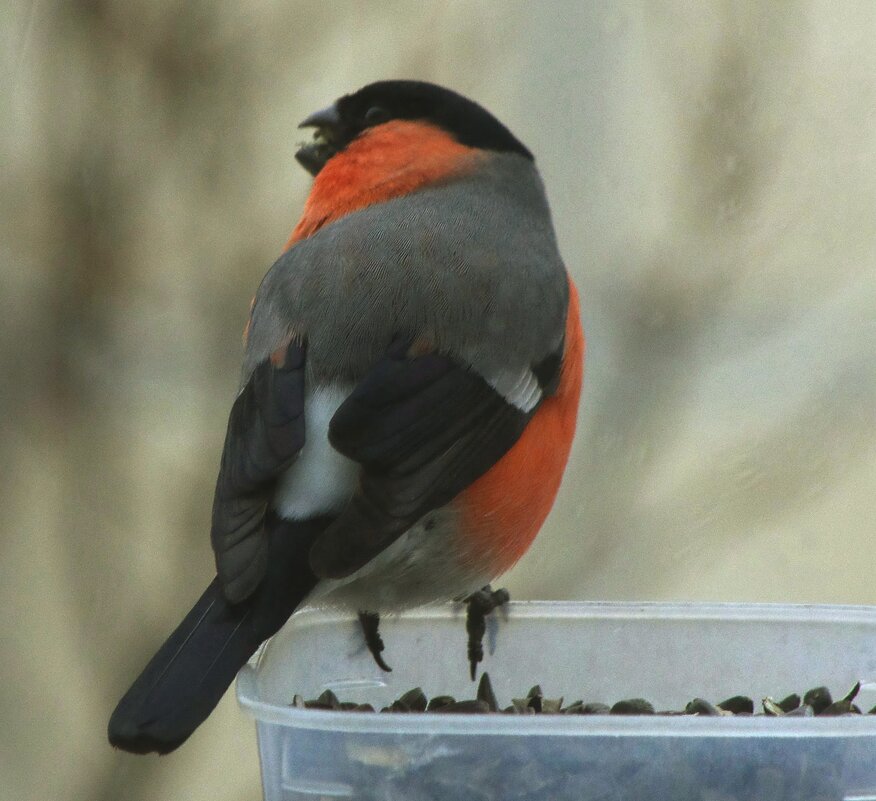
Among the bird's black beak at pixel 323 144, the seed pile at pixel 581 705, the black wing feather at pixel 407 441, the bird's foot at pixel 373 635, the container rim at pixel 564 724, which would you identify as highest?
the bird's black beak at pixel 323 144

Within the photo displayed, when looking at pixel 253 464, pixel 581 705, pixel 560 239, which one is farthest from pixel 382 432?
pixel 560 239

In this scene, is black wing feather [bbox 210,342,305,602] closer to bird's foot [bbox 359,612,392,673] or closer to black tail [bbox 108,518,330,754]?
black tail [bbox 108,518,330,754]

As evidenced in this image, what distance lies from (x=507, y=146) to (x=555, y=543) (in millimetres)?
973

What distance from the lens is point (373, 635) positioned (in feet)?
5.77

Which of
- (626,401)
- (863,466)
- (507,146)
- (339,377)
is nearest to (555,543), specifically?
(626,401)

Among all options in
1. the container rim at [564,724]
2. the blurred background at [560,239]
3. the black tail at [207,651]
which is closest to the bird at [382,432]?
the black tail at [207,651]

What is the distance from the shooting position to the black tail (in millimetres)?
1398

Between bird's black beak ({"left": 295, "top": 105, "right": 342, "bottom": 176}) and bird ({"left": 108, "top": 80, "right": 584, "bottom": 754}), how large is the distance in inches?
7.6

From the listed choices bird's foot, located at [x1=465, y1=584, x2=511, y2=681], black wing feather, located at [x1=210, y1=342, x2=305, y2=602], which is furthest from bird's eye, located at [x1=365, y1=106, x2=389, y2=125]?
bird's foot, located at [x1=465, y1=584, x2=511, y2=681]

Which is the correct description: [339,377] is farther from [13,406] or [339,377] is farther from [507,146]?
[13,406]

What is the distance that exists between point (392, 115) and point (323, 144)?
128mm

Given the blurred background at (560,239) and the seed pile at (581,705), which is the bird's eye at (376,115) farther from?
the seed pile at (581,705)

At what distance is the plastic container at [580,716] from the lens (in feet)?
4.08

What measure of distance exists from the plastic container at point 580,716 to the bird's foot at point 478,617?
0.06 ft
